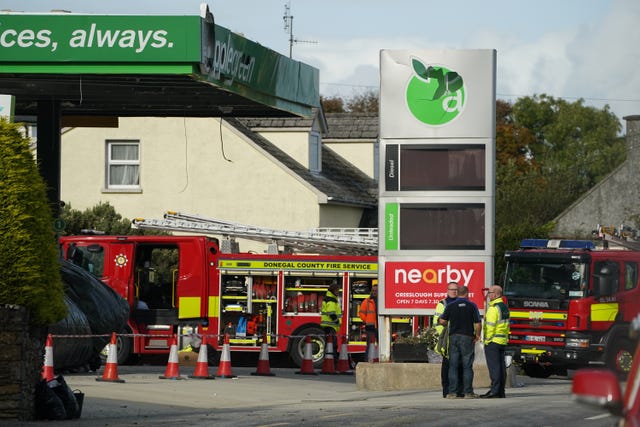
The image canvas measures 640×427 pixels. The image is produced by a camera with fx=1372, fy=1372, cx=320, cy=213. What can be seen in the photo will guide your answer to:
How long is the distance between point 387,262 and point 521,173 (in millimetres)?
52102

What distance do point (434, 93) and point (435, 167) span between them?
122 cm

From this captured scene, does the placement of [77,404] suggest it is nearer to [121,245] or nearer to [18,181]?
[18,181]

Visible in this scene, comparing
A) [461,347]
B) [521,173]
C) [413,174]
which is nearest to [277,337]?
[413,174]

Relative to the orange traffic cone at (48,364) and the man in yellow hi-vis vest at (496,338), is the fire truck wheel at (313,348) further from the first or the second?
the orange traffic cone at (48,364)

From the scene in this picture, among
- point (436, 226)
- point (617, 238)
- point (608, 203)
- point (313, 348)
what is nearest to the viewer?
point (436, 226)

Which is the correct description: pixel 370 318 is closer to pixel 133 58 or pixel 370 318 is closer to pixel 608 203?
pixel 133 58

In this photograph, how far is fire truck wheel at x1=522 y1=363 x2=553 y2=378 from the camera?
30.5 meters

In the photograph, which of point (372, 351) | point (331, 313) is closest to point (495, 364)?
point (372, 351)

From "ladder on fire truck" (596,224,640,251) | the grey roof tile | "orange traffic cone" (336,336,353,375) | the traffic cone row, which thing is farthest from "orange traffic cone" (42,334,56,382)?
the grey roof tile

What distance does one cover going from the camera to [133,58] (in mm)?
19141

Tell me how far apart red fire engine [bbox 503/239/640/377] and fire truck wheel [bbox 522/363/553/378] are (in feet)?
2.80

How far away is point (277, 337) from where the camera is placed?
29.5 metres

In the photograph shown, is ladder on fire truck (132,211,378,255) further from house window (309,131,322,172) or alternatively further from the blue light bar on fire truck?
house window (309,131,322,172)

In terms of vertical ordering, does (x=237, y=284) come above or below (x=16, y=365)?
above
